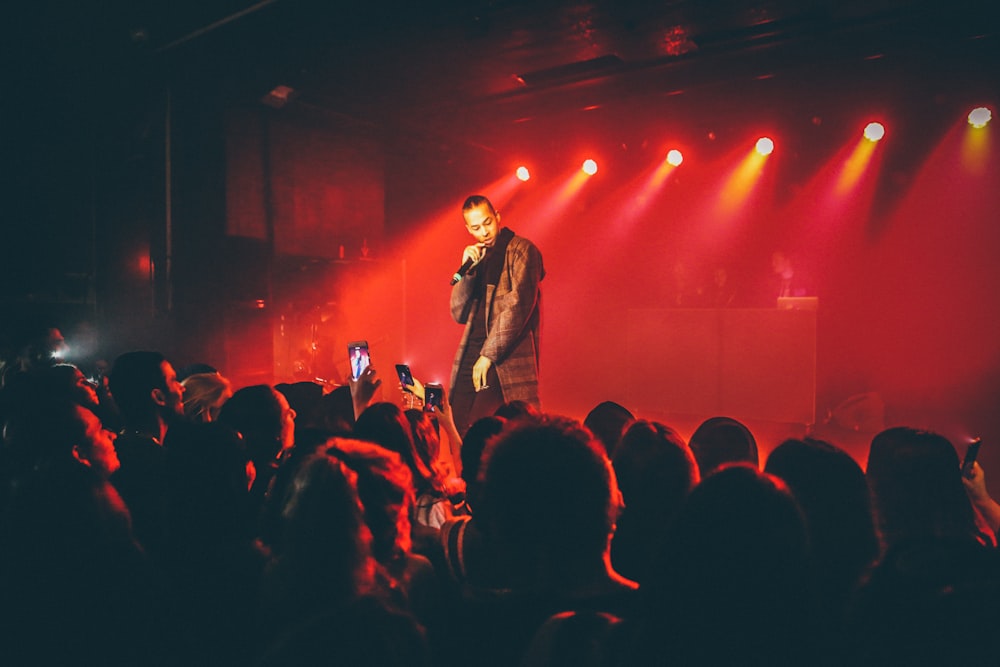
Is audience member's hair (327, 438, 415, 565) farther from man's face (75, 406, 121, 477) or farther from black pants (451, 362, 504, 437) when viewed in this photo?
black pants (451, 362, 504, 437)

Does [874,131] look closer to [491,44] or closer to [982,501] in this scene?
[491,44]

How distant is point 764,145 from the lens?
28.9 feet

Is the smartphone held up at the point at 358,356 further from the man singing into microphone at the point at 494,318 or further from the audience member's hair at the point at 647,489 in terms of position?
the audience member's hair at the point at 647,489

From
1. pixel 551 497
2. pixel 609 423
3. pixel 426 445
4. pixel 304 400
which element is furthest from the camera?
pixel 304 400

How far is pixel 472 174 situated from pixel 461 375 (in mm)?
6398

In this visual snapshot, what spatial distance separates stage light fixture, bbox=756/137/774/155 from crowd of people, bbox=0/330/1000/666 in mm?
7389

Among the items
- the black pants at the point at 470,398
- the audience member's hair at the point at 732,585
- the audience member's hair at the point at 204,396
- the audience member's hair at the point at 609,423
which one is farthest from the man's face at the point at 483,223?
the audience member's hair at the point at 732,585

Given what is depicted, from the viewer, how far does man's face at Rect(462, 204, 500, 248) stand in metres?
3.86

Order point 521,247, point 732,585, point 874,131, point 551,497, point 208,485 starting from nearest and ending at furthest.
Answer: point 732,585, point 551,497, point 208,485, point 521,247, point 874,131

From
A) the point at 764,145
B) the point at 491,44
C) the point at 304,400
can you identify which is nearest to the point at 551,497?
the point at 304,400

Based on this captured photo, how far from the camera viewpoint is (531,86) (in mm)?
6859

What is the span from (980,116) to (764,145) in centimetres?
232

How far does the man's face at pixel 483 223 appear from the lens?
386 cm

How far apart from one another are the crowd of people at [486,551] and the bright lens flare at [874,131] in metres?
6.94
